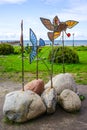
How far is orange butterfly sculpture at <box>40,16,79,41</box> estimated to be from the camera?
7.06 metres

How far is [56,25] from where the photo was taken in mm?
7215

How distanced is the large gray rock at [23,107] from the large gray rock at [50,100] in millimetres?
125

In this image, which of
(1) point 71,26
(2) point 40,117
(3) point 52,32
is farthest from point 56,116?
(1) point 71,26

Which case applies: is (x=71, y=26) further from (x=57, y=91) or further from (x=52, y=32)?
(x=57, y=91)

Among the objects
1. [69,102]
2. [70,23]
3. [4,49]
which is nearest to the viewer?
[69,102]

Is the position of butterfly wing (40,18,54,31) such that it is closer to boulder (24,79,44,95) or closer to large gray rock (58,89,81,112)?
boulder (24,79,44,95)

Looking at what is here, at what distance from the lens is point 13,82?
1015 centimetres

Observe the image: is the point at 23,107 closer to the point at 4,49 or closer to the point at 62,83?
the point at 62,83

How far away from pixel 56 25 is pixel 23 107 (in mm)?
2108

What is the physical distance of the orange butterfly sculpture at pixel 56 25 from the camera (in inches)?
278

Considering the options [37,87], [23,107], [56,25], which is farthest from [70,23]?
[23,107]

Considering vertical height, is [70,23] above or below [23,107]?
above

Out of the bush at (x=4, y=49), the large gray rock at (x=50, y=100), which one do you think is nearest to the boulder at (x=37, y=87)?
the large gray rock at (x=50, y=100)

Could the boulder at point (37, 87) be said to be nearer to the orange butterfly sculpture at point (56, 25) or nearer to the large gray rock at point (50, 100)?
the large gray rock at point (50, 100)
